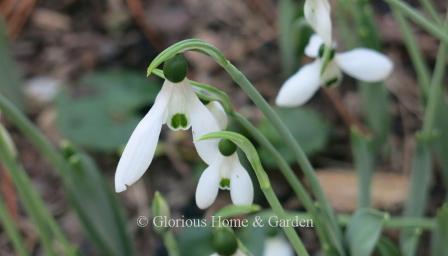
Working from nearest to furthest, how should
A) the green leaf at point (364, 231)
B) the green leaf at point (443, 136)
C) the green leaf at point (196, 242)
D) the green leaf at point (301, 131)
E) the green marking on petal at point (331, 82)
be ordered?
the green leaf at point (364, 231) → the green marking on petal at point (331, 82) → the green leaf at point (443, 136) → the green leaf at point (196, 242) → the green leaf at point (301, 131)

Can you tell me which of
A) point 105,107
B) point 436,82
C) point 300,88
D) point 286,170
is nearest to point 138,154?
point 286,170

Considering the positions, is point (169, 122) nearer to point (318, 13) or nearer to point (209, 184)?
point (209, 184)

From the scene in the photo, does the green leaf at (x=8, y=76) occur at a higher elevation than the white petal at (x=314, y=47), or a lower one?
higher

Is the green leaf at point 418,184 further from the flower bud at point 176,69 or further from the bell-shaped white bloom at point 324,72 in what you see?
the flower bud at point 176,69

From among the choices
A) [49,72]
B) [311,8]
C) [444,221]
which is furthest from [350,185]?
[49,72]

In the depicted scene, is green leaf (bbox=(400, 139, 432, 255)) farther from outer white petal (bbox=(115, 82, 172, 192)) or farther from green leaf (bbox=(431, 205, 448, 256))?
outer white petal (bbox=(115, 82, 172, 192))

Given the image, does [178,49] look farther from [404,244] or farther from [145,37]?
[145,37]

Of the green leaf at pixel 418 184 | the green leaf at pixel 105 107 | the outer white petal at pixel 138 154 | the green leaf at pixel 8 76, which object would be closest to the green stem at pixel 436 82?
the green leaf at pixel 418 184
